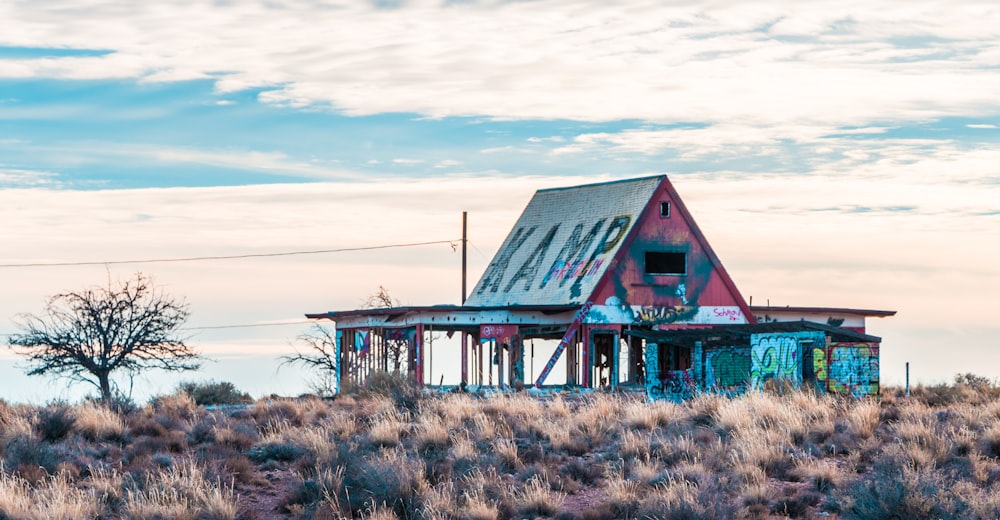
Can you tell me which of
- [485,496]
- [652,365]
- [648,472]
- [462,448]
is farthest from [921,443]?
[652,365]

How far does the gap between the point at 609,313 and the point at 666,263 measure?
296 centimetres

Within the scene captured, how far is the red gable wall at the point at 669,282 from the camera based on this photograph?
44281 millimetres

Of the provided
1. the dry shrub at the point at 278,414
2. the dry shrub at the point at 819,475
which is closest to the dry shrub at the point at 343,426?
the dry shrub at the point at 278,414

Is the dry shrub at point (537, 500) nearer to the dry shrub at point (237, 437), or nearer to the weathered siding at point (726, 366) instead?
the dry shrub at point (237, 437)

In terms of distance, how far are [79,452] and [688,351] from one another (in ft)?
80.4

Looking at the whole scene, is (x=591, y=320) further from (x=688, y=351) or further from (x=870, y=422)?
(x=870, y=422)

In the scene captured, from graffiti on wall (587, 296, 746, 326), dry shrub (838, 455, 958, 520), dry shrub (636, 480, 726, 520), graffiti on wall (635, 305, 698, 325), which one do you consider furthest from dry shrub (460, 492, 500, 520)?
graffiti on wall (635, 305, 698, 325)

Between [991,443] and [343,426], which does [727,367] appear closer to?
[343,426]

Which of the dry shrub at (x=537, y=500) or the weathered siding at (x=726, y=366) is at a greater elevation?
the weathered siding at (x=726, y=366)

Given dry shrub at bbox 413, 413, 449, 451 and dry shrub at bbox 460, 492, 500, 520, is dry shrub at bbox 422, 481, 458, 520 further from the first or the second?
dry shrub at bbox 413, 413, 449, 451

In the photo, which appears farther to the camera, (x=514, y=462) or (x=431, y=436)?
(x=431, y=436)

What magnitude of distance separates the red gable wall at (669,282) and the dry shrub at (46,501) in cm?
2535

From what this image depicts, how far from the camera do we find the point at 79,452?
2353 cm

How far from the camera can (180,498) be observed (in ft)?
63.7
